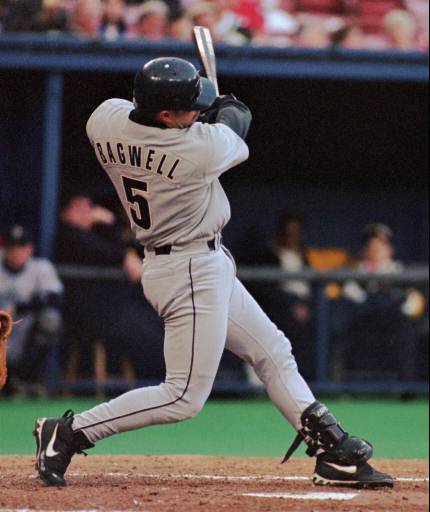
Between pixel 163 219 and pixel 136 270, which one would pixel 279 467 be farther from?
pixel 136 270

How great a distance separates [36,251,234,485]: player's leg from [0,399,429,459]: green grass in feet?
6.29

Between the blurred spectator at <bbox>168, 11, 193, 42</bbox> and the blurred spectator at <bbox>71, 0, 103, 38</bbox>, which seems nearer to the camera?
the blurred spectator at <bbox>71, 0, 103, 38</bbox>

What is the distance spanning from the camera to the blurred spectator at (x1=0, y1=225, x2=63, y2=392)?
8883 millimetres

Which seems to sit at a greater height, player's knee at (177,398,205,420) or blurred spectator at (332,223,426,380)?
player's knee at (177,398,205,420)

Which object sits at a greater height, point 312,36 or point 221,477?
point 312,36

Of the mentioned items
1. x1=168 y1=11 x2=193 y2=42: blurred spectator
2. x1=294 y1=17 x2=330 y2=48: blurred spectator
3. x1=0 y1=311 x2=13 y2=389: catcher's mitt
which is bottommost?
x1=0 y1=311 x2=13 y2=389: catcher's mitt

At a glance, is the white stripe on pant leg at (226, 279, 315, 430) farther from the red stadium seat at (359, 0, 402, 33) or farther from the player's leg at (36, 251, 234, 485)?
the red stadium seat at (359, 0, 402, 33)

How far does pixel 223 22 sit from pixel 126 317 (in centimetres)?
295

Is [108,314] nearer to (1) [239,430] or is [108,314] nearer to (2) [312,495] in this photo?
(1) [239,430]

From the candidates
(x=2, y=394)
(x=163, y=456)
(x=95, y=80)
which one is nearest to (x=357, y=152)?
(x=95, y=80)

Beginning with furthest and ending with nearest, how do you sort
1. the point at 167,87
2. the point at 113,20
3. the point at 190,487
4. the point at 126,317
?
1. the point at 113,20
2. the point at 126,317
3. the point at 190,487
4. the point at 167,87

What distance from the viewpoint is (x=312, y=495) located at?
15.0 feet

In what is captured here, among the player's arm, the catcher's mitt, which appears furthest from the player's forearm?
the catcher's mitt

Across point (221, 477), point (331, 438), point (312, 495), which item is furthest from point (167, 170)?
point (221, 477)
